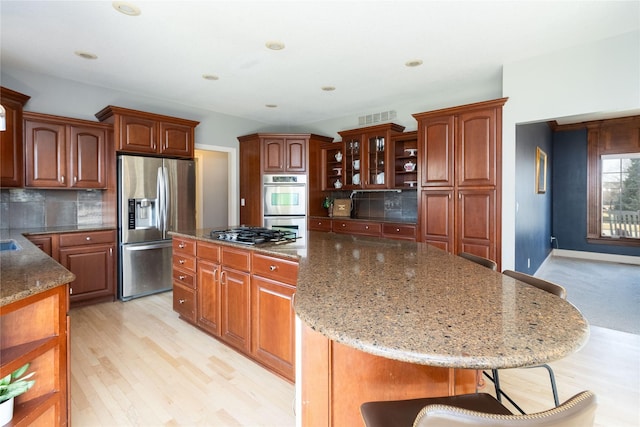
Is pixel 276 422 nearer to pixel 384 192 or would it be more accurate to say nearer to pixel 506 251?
pixel 506 251

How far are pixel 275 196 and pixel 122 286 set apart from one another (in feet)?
7.91

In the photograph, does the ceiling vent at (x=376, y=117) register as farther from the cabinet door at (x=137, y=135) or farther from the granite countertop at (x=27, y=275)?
the granite countertop at (x=27, y=275)

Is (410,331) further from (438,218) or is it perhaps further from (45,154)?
(45,154)

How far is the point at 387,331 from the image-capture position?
2.78 ft

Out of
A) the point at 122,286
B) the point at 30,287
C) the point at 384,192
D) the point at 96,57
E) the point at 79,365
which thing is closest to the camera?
the point at 30,287

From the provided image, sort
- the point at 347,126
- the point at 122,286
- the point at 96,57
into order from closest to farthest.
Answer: the point at 96,57 → the point at 122,286 → the point at 347,126

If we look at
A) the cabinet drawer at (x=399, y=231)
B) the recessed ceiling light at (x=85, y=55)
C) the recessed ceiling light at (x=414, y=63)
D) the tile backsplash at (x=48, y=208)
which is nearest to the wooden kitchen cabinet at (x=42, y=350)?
the recessed ceiling light at (x=85, y=55)

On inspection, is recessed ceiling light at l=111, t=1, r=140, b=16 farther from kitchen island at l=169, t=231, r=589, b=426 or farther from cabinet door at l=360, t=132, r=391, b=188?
→ cabinet door at l=360, t=132, r=391, b=188

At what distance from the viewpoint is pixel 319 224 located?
5.23m

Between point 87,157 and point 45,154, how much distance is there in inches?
14.4

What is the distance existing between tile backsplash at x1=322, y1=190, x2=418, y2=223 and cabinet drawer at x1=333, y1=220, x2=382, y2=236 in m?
0.48

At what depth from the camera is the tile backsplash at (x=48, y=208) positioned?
3.52 m

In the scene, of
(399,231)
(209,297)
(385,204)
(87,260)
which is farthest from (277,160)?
(209,297)

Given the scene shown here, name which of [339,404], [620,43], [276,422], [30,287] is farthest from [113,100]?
[620,43]
